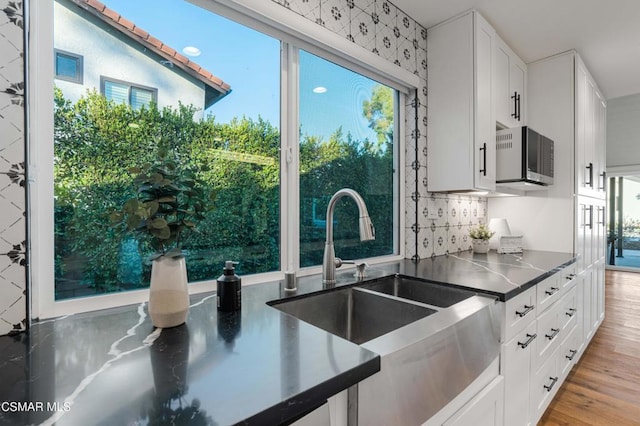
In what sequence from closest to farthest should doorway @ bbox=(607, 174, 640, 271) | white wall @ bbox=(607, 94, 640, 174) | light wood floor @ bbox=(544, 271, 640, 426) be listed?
light wood floor @ bbox=(544, 271, 640, 426) < white wall @ bbox=(607, 94, 640, 174) < doorway @ bbox=(607, 174, 640, 271)

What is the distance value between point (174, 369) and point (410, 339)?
60 cm

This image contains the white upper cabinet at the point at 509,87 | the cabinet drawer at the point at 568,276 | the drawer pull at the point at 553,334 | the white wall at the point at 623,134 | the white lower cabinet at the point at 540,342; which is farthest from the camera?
the white wall at the point at 623,134

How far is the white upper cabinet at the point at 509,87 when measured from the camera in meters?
2.31

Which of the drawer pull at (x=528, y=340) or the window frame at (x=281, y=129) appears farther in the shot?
the drawer pull at (x=528, y=340)

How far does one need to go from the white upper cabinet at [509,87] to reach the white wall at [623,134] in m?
3.62

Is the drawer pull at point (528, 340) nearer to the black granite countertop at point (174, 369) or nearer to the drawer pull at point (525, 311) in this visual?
the drawer pull at point (525, 311)

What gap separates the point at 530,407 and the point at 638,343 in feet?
7.30

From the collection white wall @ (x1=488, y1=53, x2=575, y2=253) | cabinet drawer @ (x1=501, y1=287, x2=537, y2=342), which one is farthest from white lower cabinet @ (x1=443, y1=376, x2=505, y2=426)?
white wall @ (x1=488, y1=53, x2=575, y2=253)

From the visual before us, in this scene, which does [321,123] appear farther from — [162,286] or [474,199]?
[474,199]

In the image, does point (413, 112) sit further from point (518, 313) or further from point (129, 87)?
point (129, 87)

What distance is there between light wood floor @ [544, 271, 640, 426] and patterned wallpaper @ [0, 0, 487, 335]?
1160 mm

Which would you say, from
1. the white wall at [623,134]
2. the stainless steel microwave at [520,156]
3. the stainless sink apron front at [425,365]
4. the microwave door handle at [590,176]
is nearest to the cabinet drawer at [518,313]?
the stainless sink apron front at [425,365]

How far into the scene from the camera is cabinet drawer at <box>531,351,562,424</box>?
5.56ft

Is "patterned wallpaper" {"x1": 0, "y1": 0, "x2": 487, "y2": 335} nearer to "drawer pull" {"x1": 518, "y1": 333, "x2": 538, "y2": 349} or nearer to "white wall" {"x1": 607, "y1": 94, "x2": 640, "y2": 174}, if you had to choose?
"drawer pull" {"x1": 518, "y1": 333, "x2": 538, "y2": 349}
